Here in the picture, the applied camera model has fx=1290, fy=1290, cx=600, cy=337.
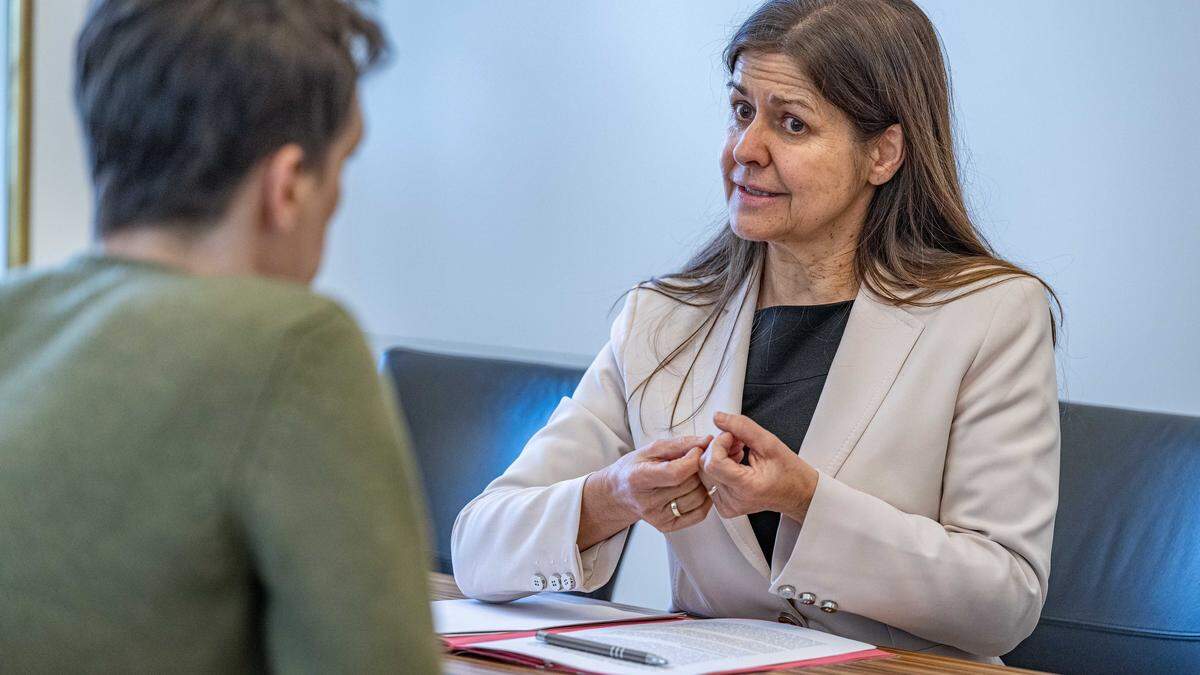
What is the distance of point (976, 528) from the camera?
1653 millimetres

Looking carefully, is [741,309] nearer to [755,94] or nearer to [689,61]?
[755,94]

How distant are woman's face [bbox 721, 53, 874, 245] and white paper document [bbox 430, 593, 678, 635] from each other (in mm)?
575

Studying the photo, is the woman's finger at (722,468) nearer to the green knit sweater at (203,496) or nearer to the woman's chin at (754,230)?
the woman's chin at (754,230)

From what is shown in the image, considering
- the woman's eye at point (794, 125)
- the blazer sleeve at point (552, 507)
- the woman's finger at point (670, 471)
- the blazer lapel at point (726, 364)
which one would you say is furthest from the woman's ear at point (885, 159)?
the woman's finger at point (670, 471)

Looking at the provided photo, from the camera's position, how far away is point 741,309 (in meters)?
1.98

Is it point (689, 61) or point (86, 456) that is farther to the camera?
point (689, 61)

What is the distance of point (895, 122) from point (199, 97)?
4.16ft

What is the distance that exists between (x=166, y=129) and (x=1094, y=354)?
2.26 meters

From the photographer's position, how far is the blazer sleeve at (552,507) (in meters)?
1.72

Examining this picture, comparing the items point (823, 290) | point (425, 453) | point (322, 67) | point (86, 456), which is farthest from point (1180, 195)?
point (86, 456)

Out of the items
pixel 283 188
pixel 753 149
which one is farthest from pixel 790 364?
pixel 283 188

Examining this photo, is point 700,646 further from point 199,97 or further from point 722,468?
point 199,97

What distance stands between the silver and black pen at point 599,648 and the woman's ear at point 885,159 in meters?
0.88

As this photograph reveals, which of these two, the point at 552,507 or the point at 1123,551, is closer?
the point at 552,507
